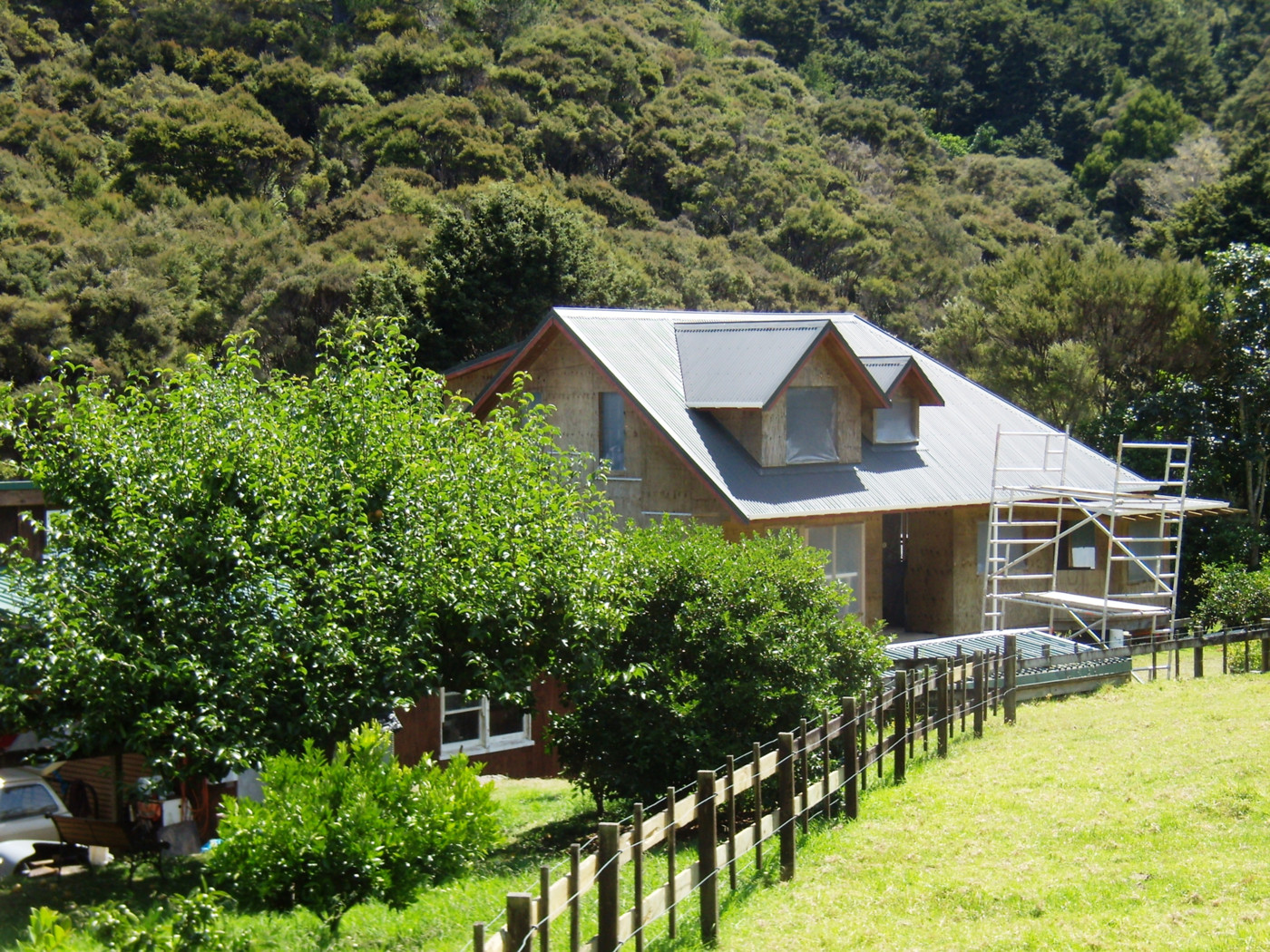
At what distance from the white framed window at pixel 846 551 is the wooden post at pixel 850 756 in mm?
11880

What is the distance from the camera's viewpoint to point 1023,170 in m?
89.8

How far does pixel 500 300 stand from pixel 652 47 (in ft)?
170

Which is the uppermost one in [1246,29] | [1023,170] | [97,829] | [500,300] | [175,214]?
[1246,29]

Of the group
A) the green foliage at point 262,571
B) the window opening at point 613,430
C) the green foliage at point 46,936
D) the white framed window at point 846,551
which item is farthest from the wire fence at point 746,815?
the window opening at point 613,430

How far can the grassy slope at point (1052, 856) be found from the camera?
849 centimetres

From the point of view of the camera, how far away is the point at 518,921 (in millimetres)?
6395

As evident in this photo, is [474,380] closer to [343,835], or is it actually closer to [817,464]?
[817,464]

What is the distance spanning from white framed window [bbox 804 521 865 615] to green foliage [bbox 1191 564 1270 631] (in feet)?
23.3

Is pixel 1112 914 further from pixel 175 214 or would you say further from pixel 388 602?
pixel 175 214

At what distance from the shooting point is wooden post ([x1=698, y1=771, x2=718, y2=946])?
8680 millimetres

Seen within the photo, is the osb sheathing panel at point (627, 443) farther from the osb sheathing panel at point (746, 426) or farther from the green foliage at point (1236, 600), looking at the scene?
the green foliage at point (1236, 600)

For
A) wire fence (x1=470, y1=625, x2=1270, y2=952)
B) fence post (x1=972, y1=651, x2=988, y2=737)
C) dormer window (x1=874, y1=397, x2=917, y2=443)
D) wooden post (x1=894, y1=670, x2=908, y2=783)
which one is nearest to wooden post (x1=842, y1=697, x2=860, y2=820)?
wire fence (x1=470, y1=625, x2=1270, y2=952)

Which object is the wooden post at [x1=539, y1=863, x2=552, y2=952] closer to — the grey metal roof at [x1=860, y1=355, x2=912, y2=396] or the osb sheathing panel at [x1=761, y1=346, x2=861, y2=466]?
the osb sheathing panel at [x1=761, y1=346, x2=861, y2=466]

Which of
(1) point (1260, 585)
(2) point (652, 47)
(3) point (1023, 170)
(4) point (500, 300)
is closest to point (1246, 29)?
(3) point (1023, 170)
